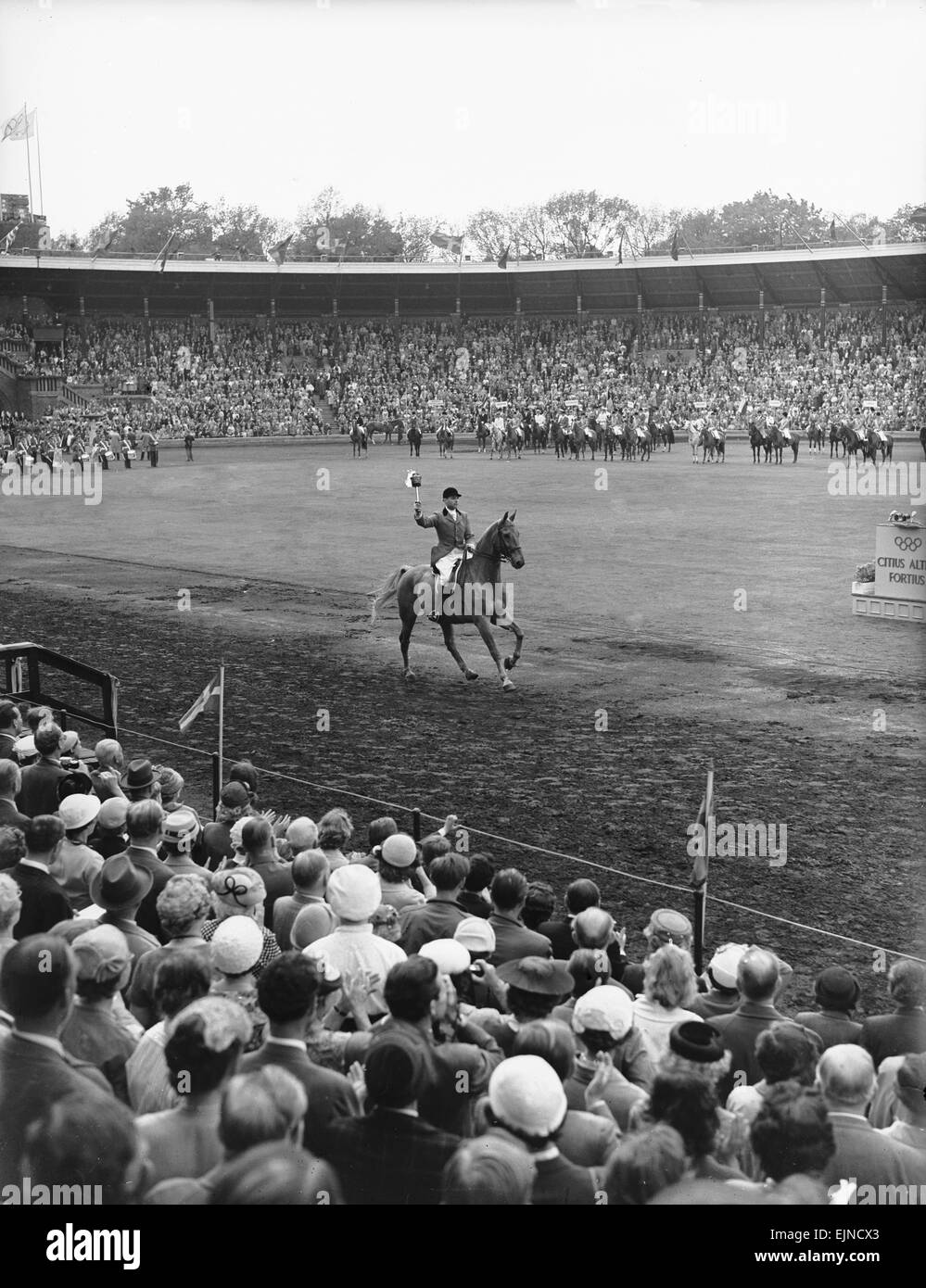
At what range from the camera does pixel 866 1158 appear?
12.4ft

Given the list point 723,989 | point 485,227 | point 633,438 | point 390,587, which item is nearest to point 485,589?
point 390,587

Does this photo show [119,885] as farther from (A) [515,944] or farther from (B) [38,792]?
(B) [38,792]

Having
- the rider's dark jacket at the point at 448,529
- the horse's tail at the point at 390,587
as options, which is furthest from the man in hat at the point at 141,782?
the horse's tail at the point at 390,587

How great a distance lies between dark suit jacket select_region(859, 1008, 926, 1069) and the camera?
4.71 m

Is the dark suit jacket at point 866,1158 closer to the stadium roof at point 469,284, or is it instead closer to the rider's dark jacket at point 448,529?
the rider's dark jacket at point 448,529

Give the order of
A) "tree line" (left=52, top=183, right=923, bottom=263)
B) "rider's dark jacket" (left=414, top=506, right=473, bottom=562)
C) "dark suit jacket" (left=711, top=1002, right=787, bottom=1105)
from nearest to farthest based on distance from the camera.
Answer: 1. "dark suit jacket" (left=711, top=1002, right=787, bottom=1105)
2. "rider's dark jacket" (left=414, top=506, right=473, bottom=562)
3. "tree line" (left=52, top=183, right=923, bottom=263)

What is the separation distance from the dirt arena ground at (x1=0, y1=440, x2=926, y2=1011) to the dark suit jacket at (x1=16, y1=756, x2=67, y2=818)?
2.48 metres

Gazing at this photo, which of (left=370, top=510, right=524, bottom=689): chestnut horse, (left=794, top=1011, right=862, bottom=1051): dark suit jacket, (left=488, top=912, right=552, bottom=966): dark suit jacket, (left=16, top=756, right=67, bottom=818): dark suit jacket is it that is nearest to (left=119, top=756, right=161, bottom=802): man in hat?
(left=16, top=756, right=67, bottom=818): dark suit jacket

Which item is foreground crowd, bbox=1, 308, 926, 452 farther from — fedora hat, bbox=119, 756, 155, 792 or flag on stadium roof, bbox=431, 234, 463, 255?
fedora hat, bbox=119, 756, 155, 792

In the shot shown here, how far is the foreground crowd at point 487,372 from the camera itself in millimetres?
56344

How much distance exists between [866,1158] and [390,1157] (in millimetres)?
1443
